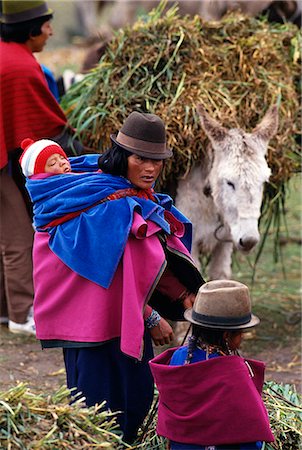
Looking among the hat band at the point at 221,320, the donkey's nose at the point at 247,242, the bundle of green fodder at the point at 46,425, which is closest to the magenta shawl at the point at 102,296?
the hat band at the point at 221,320

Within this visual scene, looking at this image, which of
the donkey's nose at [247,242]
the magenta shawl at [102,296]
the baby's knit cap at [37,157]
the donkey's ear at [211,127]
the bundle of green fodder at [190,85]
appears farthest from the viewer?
the bundle of green fodder at [190,85]

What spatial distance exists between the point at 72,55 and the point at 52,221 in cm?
1774

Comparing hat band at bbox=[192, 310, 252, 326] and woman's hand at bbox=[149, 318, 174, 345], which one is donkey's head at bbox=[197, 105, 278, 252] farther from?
hat band at bbox=[192, 310, 252, 326]

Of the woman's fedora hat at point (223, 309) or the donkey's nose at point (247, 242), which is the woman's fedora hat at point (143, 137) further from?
the donkey's nose at point (247, 242)

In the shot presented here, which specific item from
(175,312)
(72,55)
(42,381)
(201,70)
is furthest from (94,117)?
(72,55)

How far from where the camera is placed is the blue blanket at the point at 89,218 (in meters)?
3.86

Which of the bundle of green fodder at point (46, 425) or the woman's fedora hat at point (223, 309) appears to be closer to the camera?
the bundle of green fodder at point (46, 425)

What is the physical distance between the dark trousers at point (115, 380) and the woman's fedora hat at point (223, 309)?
26.3 inches

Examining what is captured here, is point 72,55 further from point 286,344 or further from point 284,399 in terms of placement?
point 284,399

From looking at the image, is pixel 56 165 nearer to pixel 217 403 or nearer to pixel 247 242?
pixel 217 403

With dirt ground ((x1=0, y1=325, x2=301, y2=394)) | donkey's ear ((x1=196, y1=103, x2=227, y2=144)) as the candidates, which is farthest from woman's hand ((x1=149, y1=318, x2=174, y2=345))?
donkey's ear ((x1=196, y1=103, x2=227, y2=144))

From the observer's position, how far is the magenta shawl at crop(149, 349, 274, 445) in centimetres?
345

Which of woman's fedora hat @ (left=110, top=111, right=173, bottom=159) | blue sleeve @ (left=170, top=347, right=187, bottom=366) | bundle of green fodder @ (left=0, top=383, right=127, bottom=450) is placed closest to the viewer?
bundle of green fodder @ (left=0, top=383, right=127, bottom=450)

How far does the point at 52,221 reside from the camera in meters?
4.03
